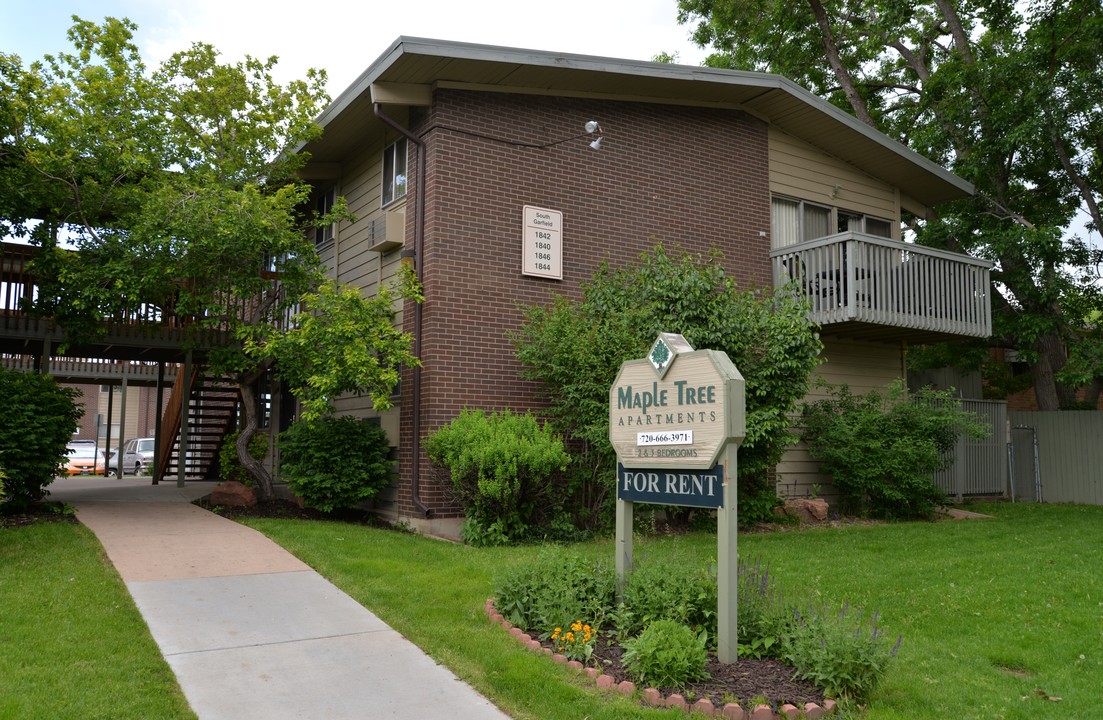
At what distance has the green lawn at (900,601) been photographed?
5312 millimetres

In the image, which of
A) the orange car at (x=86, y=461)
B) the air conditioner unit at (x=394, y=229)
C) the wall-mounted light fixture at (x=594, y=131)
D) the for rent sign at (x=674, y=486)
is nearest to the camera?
the for rent sign at (x=674, y=486)

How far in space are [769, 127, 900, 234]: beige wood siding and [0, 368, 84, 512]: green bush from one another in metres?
11.3

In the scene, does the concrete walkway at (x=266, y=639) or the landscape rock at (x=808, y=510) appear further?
the landscape rock at (x=808, y=510)

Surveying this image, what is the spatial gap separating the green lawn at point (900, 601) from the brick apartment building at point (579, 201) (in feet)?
9.11

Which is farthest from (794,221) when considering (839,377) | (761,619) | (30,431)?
(30,431)

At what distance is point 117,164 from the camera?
12680 mm

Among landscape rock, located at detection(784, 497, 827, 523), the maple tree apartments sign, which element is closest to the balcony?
landscape rock, located at detection(784, 497, 827, 523)

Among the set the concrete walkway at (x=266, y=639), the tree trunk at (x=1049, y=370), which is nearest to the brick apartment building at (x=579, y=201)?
the concrete walkway at (x=266, y=639)

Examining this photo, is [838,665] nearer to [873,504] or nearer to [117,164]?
[873,504]

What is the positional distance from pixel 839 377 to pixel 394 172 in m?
8.17

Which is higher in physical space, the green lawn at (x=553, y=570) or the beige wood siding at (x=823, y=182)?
the beige wood siding at (x=823, y=182)

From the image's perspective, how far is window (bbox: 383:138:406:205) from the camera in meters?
13.3

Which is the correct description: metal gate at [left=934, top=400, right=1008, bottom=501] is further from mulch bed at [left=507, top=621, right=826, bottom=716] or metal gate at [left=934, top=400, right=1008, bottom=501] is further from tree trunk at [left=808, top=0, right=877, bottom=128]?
mulch bed at [left=507, top=621, right=826, bottom=716]

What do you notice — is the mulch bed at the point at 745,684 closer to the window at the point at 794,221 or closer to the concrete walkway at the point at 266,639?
the concrete walkway at the point at 266,639
